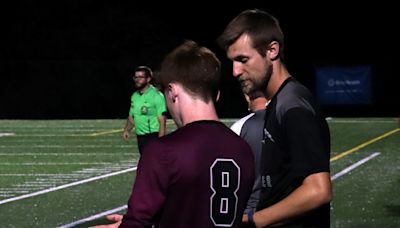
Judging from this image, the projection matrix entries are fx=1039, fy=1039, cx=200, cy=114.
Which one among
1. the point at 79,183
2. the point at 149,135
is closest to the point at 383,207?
the point at 149,135

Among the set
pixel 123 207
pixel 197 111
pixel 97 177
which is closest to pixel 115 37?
pixel 97 177

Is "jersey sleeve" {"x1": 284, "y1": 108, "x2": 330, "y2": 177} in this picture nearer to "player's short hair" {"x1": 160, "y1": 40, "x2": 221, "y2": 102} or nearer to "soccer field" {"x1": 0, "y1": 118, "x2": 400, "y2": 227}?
"player's short hair" {"x1": 160, "y1": 40, "x2": 221, "y2": 102}

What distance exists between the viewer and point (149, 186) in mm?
3367

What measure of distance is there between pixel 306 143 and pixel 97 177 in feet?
42.4

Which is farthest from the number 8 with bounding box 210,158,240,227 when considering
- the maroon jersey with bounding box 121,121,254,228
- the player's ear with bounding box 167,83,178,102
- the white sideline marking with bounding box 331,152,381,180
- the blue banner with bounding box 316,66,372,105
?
the blue banner with bounding box 316,66,372,105

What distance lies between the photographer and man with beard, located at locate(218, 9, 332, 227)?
3.90 metres

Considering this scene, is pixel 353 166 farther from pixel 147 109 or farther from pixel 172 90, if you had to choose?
pixel 172 90

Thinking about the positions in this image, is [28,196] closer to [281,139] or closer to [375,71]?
[281,139]

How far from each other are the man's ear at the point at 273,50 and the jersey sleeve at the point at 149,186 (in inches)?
30.5

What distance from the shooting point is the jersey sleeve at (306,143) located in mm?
3891

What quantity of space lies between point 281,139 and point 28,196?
416 inches

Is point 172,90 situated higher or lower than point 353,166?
higher

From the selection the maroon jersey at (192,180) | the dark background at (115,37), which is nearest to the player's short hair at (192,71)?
the maroon jersey at (192,180)

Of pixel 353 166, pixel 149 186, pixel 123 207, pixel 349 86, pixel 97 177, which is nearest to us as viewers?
pixel 149 186
